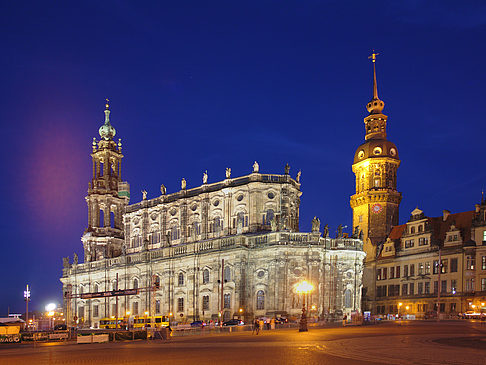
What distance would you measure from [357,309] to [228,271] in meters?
17.1

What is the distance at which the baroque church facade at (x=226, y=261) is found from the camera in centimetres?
6856

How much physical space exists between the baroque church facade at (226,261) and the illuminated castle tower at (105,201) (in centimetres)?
563

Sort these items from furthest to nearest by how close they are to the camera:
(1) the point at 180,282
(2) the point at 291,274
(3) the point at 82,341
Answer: (1) the point at 180,282
(2) the point at 291,274
(3) the point at 82,341

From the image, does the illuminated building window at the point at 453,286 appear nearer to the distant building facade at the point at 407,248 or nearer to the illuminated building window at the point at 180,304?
the distant building facade at the point at 407,248

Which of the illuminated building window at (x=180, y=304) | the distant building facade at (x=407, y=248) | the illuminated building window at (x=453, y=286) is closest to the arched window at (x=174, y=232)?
the illuminated building window at (x=180, y=304)

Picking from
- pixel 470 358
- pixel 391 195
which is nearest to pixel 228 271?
pixel 391 195

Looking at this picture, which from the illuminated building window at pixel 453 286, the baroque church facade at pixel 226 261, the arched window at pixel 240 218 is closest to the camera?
the baroque church facade at pixel 226 261

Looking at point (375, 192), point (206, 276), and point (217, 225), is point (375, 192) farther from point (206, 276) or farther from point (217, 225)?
point (206, 276)

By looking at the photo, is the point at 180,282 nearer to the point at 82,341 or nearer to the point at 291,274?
the point at 291,274

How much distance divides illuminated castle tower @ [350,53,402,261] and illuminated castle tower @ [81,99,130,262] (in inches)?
1657

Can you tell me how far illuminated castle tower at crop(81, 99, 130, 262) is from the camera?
99312 mm

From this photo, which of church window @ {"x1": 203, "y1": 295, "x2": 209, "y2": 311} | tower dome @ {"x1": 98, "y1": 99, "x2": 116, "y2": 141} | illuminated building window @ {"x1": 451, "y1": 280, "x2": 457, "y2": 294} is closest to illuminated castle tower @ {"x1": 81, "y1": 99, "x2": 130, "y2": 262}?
tower dome @ {"x1": 98, "y1": 99, "x2": 116, "y2": 141}

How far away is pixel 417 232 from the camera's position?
81625mm

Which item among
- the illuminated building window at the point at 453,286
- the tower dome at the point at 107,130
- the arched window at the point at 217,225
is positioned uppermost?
the tower dome at the point at 107,130
